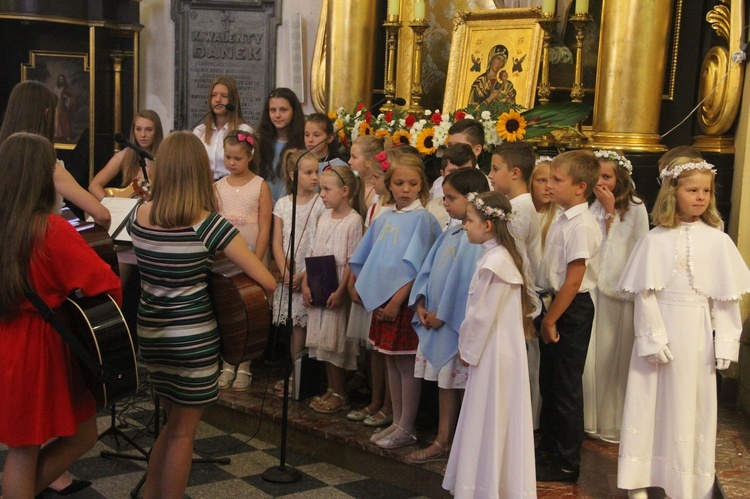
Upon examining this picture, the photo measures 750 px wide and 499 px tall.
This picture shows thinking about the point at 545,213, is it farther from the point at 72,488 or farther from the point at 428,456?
the point at 72,488

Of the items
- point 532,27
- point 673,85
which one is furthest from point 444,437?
point 532,27

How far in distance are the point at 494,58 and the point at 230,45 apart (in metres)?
3.30

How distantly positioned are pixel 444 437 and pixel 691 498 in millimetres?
1123

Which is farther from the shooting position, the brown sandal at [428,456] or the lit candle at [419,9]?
the lit candle at [419,9]

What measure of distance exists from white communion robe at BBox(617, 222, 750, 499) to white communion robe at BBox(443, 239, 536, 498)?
502mm

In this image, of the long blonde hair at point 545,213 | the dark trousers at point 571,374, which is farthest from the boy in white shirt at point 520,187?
the dark trousers at point 571,374

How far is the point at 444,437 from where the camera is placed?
443 cm

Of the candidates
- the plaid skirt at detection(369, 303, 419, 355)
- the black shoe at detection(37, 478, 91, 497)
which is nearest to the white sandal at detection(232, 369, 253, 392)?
the plaid skirt at detection(369, 303, 419, 355)

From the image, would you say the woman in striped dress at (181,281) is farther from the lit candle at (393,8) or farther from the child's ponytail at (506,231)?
the lit candle at (393,8)

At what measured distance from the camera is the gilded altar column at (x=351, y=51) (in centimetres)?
775

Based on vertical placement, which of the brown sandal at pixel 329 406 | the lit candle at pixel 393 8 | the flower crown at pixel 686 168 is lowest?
the brown sandal at pixel 329 406

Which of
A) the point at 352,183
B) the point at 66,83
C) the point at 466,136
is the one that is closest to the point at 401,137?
the point at 466,136

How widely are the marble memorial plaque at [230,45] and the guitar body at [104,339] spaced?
6052mm

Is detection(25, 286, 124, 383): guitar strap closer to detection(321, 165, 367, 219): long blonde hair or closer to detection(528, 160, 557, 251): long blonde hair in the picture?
detection(321, 165, 367, 219): long blonde hair
